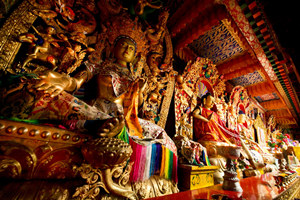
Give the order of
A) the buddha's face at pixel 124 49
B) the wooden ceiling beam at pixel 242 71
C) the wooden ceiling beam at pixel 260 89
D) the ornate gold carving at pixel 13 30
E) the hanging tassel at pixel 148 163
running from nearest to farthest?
the ornate gold carving at pixel 13 30 → the hanging tassel at pixel 148 163 → the buddha's face at pixel 124 49 → the wooden ceiling beam at pixel 242 71 → the wooden ceiling beam at pixel 260 89

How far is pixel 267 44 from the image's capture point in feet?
7.17

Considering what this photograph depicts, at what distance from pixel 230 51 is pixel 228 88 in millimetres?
1756

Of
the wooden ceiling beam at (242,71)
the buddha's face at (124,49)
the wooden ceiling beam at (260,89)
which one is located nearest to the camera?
the buddha's face at (124,49)

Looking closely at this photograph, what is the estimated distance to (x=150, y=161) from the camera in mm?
1204

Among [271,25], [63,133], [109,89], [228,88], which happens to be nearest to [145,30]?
[109,89]

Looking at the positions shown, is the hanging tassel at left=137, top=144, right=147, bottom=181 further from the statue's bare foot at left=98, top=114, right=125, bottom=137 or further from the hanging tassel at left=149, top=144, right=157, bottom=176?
the statue's bare foot at left=98, top=114, right=125, bottom=137

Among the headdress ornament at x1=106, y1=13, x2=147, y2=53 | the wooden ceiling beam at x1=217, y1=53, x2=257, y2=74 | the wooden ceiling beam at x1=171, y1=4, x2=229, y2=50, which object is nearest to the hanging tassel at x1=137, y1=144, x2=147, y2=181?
the headdress ornament at x1=106, y1=13, x2=147, y2=53

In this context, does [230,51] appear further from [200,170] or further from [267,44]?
[200,170]

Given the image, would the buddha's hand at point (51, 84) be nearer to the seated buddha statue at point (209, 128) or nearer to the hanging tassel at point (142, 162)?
the hanging tassel at point (142, 162)

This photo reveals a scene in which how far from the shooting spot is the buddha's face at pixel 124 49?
175cm

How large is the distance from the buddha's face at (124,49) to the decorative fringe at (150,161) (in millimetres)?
1145

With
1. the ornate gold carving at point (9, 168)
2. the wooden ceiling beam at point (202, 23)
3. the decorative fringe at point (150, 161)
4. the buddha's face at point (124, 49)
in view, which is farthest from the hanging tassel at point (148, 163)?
the wooden ceiling beam at point (202, 23)

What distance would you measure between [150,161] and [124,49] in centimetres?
140

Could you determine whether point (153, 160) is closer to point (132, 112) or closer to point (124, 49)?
point (132, 112)
